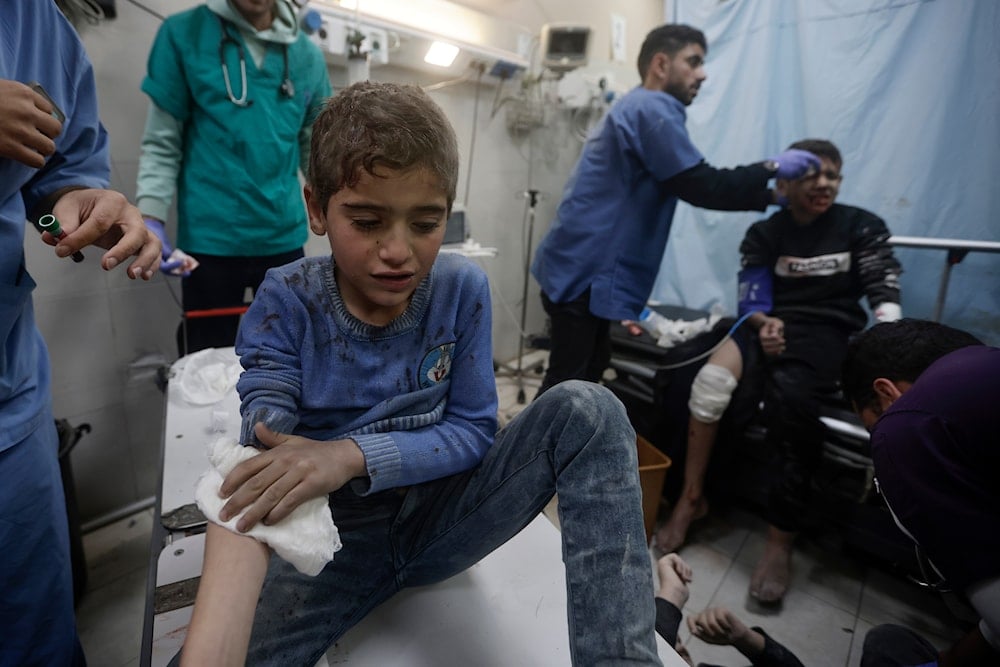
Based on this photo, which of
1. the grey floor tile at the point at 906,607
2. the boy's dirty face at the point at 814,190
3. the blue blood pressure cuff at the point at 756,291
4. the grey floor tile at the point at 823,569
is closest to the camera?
the grey floor tile at the point at 906,607

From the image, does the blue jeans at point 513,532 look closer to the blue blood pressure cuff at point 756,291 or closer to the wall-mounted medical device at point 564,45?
the blue blood pressure cuff at point 756,291

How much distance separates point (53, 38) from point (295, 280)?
1.51ft

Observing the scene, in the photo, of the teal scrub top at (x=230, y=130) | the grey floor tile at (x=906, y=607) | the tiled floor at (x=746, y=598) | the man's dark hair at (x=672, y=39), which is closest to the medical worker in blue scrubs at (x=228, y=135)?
the teal scrub top at (x=230, y=130)

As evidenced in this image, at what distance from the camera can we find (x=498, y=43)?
2.49 metres

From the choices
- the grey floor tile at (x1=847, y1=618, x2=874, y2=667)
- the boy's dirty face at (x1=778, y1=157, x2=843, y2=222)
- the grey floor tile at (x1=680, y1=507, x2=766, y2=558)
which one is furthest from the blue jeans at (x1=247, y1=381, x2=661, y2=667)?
the boy's dirty face at (x1=778, y1=157, x2=843, y2=222)

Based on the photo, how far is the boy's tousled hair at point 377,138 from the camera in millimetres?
616

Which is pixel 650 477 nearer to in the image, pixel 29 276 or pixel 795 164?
pixel 795 164

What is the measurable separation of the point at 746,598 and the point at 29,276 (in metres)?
1.76


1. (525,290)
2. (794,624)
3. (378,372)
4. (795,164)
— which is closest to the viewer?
(378,372)

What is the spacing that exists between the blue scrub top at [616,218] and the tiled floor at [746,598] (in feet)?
2.74

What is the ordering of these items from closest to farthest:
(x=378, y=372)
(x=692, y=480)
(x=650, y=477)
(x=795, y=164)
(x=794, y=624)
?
(x=378, y=372) → (x=794, y=624) → (x=650, y=477) → (x=795, y=164) → (x=692, y=480)

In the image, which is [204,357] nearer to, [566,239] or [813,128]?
[566,239]

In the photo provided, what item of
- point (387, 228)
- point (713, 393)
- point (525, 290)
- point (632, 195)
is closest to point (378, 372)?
point (387, 228)

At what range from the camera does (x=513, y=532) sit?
74 cm
